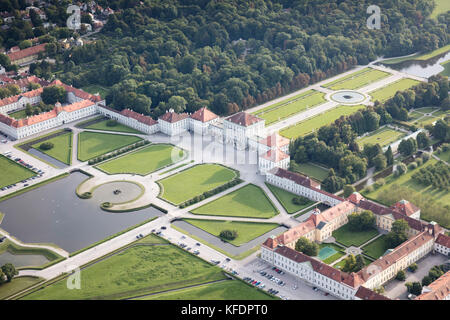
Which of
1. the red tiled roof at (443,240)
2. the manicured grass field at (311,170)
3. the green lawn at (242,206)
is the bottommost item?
the green lawn at (242,206)

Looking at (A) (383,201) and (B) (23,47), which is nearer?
(A) (383,201)

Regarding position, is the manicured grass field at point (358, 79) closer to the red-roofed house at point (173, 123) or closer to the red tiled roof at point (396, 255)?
the red-roofed house at point (173, 123)

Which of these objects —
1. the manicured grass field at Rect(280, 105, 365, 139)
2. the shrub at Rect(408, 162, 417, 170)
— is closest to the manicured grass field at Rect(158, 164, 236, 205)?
the manicured grass field at Rect(280, 105, 365, 139)

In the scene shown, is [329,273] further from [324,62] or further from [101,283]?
[324,62]

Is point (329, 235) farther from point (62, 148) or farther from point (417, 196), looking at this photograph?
point (62, 148)

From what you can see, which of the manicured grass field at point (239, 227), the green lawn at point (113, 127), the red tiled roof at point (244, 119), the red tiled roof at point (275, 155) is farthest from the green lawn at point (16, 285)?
the red tiled roof at point (244, 119)

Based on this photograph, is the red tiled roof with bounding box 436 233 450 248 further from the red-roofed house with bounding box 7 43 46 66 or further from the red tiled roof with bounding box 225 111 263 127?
the red-roofed house with bounding box 7 43 46 66

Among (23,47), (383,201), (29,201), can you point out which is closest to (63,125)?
(29,201)
